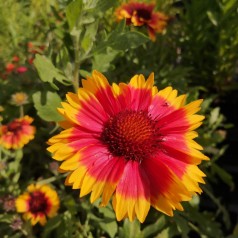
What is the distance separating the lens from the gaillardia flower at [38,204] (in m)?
1.34

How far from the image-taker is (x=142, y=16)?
1.78 m

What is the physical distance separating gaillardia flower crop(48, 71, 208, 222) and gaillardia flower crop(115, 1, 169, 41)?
0.63 meters

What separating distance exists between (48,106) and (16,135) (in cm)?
20

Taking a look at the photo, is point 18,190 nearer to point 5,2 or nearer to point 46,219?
point 46,219

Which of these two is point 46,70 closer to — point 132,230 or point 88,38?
point 88,38

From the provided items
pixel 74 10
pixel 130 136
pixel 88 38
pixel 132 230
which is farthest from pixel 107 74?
pixel 132 230

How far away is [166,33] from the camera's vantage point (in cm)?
212

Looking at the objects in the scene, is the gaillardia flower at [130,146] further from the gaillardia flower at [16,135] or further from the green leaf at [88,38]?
the gaillardia flower at [16,135]

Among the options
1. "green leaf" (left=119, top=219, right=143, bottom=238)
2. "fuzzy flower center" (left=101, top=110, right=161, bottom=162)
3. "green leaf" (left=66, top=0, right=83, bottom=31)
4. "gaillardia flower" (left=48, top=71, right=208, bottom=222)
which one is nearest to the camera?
"gaillardia flower" (left=48, top=71, right=208, bottom=222)

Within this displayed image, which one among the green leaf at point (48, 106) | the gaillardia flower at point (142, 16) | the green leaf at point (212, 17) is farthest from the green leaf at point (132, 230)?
the green leaf at point (212, 17)

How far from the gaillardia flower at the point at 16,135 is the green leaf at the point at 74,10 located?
0.48 meters

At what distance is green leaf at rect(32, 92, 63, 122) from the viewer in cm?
136

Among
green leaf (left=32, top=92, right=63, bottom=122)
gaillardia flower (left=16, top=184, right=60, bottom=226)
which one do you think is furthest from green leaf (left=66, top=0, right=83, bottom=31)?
gaillardia flower (left=16, top=184, right=60, bottom=226)

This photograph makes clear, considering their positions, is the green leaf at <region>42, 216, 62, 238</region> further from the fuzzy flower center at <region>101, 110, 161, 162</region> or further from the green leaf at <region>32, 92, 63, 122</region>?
the fuzzy flower center at <region>101, 110, 161, 162</region>
